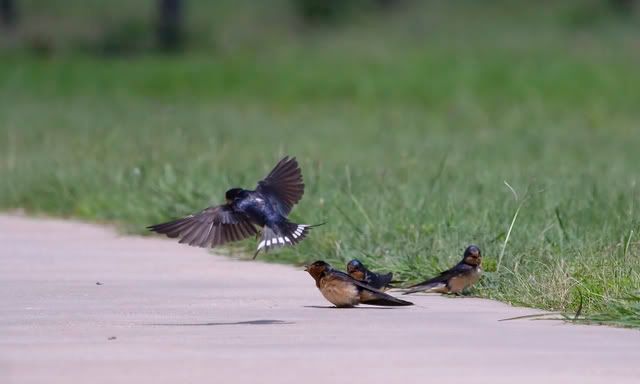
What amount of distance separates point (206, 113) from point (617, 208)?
16.8 metres

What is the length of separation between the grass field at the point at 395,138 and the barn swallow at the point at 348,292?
669 mm

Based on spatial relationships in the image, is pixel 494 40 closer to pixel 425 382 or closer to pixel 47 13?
pixel 47 13

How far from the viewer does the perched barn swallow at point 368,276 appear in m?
8.46

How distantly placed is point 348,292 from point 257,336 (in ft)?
4.10

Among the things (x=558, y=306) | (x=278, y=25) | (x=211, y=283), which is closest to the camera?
(x=558, y=306)

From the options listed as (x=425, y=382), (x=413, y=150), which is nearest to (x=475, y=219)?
(x=425, y=382)

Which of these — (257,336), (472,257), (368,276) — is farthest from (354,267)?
(257,336)

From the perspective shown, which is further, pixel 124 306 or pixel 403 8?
pixel 403 8

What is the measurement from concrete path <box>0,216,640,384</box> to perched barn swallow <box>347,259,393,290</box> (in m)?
0.21

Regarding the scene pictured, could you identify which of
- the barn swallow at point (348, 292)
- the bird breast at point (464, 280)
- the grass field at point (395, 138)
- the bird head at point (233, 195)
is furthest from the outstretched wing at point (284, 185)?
the grass field at point (395, 138)

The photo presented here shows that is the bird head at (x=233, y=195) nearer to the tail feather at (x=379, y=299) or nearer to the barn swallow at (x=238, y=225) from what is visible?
the barn swallow at (x=238, y=225)

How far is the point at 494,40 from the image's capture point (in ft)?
135

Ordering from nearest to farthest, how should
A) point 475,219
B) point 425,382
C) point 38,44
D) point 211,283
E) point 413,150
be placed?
point 425,382, point 211,283, point 475,219, point 413,150, point 38,44

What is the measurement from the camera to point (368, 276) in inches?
335
